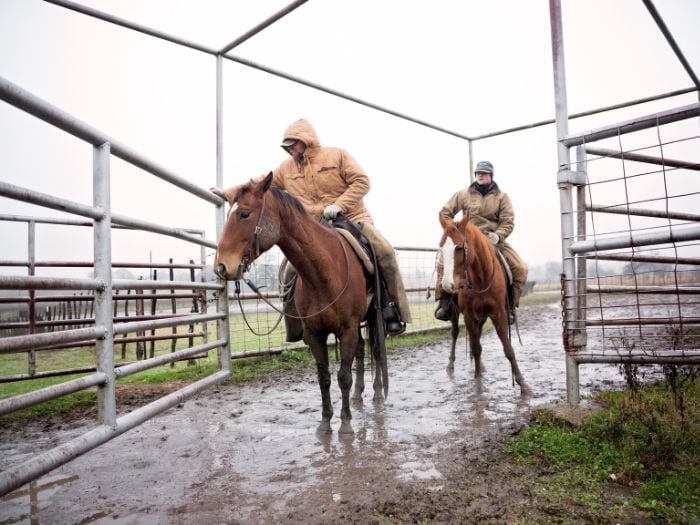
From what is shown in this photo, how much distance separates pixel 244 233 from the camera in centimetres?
336

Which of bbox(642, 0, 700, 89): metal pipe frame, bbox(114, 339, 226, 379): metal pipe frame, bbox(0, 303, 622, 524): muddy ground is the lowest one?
bbox(0, 303, 622, 524): muddy ground

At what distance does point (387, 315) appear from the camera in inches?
191

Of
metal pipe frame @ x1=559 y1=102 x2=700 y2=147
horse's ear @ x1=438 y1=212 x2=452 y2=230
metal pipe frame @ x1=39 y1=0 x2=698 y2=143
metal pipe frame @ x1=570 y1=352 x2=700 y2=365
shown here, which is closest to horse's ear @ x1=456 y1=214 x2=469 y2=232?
horse's ear @ x1=438 y1=212 x2=452 y2=230

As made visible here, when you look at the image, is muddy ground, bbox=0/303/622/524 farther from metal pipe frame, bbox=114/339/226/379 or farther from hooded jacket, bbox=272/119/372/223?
hooded jacket, bbox=272/119/372/223

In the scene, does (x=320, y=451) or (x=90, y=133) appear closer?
(x=90, y=133)

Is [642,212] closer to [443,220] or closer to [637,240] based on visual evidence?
[637,240]

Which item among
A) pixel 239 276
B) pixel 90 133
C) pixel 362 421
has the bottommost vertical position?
pixel 362 421

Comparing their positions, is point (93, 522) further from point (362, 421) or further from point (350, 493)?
point (362, 421)

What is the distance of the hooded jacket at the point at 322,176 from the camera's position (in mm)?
4844

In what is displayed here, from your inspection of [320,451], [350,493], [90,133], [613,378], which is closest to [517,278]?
[613,378]

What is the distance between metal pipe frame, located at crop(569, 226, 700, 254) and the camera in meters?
3.14

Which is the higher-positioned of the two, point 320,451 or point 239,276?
point 239,276

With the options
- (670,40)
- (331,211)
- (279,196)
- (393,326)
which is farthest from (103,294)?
(670,40)

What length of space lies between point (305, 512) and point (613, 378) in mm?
4581
